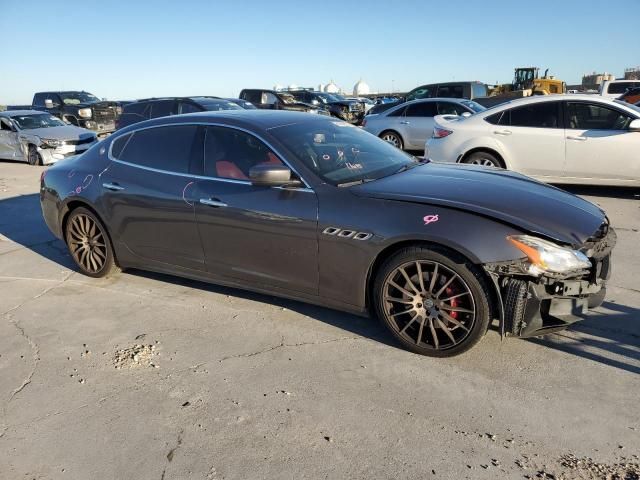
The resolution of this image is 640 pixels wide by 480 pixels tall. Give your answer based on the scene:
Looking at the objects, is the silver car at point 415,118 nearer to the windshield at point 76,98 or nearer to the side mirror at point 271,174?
the side mirror at point 271,174

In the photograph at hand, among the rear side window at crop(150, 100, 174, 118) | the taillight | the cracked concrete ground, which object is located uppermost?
the rear side window at crop(150, 100, 174, 118)

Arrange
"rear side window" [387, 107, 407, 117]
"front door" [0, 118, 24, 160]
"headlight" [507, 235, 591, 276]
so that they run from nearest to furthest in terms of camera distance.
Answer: "headlight" [507, 235, 591, 276] → "rear side window" [387, 107, 407, 117] → "front door" [0, 118, 24, 160]

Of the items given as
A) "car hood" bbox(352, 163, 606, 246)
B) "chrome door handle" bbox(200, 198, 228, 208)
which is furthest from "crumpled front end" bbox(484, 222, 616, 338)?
"chrome door handle" bbox(200, 198, 228, 208)

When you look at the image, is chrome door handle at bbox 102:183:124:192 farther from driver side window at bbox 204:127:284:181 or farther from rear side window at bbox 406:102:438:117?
rear side window at bbox 406:102:438:117

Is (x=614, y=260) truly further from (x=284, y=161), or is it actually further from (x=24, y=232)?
(x=24, y=232)

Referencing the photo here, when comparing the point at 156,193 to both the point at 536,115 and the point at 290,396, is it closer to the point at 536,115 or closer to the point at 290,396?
the point at 290,396

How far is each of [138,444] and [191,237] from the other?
1.84m

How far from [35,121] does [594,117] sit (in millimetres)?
13693

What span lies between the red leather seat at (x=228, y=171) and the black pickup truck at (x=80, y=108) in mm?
15978

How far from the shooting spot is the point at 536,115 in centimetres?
769

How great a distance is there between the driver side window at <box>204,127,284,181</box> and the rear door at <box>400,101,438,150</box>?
9223 mm

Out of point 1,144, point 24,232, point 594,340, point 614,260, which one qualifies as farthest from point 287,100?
point 594,340

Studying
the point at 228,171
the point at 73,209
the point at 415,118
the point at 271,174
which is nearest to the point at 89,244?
the point at 73,209

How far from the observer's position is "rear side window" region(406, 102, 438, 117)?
41.9 feet
